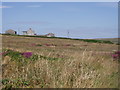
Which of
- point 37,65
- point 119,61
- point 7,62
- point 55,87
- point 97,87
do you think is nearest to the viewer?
point 55,87

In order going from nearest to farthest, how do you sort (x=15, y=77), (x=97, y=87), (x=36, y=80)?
(x=97, y=87) < (x=36, y=80) < (x=15, y=77)

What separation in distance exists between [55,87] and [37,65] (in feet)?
6.93

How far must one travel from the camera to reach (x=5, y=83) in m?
6.20

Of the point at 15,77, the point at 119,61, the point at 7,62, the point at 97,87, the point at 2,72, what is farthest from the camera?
the point at 119,61

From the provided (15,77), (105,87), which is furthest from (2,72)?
(105,87)

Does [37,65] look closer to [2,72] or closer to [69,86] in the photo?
[2,72]

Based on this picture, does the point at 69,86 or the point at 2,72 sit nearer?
the point at 69,86

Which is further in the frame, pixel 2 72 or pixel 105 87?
pixel 2 72

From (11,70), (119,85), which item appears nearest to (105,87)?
(119,85)

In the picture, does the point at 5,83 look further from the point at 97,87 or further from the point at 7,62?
the point at 7,62

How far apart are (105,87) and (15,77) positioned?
2.67 metres

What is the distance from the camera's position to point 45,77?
6.37 meters

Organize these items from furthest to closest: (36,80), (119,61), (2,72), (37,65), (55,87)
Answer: (119,61), (2,72), (37,65), (36,80), (55,87)

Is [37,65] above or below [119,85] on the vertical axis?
above
